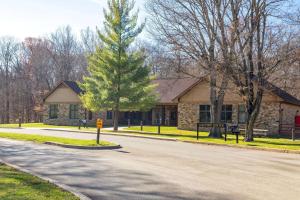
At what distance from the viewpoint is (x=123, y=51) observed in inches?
1419

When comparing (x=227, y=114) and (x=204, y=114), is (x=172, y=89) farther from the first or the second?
(x=227, y=114)

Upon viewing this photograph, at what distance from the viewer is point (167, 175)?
36.1ft

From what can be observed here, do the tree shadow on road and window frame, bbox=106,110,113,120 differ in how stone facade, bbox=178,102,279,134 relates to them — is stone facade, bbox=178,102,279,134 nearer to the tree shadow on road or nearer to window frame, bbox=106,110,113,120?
window frame, bbox=106,110,113,120

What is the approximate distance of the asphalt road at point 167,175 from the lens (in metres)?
8.71

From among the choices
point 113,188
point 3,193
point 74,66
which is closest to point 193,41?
point 113,188

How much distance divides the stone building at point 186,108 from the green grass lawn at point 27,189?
63.8 feet

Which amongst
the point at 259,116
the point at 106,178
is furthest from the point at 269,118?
the point at 106,178

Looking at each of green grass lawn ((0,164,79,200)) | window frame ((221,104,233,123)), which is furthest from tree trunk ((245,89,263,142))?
green grass lawn ((0,164,79,200))

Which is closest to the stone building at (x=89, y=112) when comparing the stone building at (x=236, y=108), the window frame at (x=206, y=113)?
the stone building at (x=236, y=108)

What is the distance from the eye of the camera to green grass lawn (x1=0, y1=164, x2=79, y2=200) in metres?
7.36

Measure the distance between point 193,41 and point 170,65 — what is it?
2.32 m

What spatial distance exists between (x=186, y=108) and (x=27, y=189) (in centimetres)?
3030

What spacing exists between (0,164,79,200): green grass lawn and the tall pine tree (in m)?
26.1

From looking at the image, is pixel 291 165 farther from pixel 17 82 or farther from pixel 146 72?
pixel 17 82
